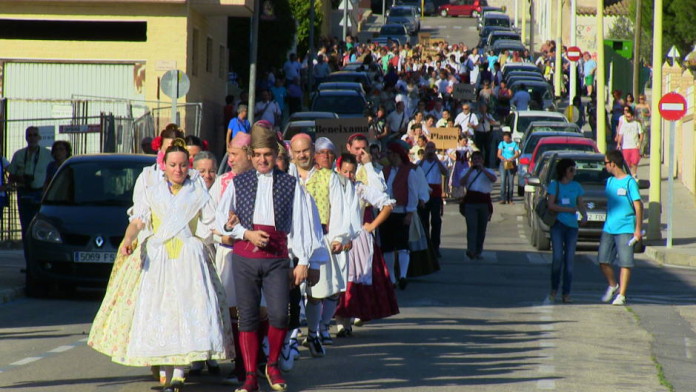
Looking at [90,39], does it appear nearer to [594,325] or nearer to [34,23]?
[34,23]

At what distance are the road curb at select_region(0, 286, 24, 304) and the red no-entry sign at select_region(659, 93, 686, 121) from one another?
13256 mm

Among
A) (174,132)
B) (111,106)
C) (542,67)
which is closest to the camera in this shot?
(174,132)

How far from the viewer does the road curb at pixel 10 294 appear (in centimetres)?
1588

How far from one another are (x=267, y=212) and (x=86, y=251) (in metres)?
6.39

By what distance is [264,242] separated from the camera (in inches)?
384

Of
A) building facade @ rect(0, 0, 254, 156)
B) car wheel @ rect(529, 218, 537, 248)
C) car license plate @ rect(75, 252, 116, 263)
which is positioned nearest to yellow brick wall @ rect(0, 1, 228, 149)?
building facade @ rect(0, 0, 254, 156)

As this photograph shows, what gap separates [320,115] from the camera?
114ft

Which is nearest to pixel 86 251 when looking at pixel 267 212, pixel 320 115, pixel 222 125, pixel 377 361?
pixel 377 361

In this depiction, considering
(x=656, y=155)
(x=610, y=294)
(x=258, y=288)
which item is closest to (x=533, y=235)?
(x=656, y=155)

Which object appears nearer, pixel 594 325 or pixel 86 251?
pixel 594 325

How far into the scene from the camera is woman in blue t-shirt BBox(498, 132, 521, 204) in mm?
32875

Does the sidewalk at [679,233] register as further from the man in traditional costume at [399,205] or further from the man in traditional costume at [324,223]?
the man in traditional costume at [324,223]

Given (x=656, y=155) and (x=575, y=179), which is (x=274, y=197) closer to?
(x=575, y=179)

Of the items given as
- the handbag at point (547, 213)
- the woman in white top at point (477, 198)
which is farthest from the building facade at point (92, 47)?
the handbag at point (547, 213)
